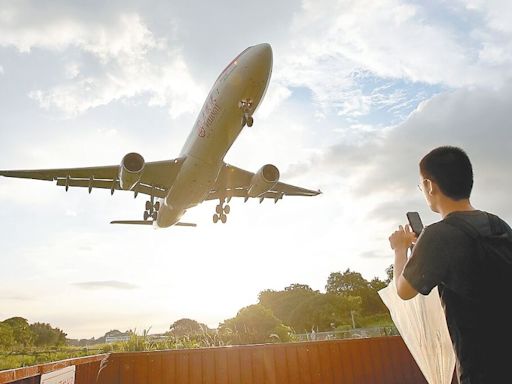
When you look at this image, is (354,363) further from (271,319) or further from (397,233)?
(271,319)

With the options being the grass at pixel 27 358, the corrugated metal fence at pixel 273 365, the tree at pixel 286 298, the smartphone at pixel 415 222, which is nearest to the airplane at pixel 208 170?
the grass at pixel 27 358

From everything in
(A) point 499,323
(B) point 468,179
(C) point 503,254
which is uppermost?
(B) point 468,179

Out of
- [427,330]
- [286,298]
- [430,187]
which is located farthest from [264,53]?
[286,298]

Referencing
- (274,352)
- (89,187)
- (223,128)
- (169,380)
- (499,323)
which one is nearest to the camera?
(499,323)

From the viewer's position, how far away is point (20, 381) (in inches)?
111

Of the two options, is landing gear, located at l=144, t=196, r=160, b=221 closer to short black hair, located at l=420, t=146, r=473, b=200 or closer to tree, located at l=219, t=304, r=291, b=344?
tree, located at l=219, t=304, r=291, b=344

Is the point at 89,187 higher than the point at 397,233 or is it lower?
higher

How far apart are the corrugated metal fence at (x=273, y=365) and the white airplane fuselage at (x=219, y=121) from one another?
835 cm

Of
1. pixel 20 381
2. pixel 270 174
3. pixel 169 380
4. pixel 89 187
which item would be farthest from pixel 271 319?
pixel 20 381

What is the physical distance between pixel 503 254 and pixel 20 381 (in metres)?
3.32

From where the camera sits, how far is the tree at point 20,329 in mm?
45553

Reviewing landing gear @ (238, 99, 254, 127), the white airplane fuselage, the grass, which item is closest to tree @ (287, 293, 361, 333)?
the white airplane fuselage

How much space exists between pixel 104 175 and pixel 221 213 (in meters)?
6.22

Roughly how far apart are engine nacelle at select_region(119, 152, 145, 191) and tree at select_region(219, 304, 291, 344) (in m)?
6.59
